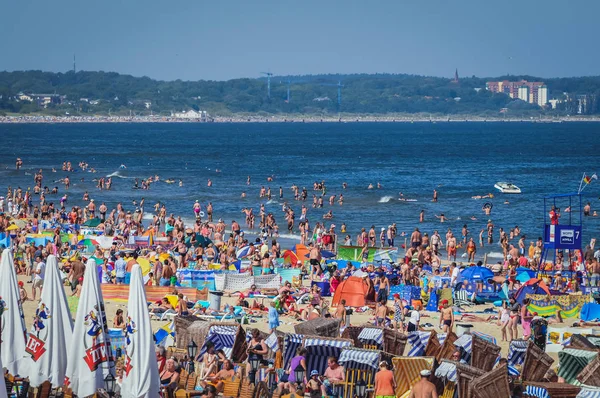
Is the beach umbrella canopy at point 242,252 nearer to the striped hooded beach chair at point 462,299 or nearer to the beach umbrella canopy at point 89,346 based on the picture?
the striped hooded beach chair at point 462,299

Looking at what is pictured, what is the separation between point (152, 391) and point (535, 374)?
596cm

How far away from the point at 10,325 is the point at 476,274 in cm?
1396

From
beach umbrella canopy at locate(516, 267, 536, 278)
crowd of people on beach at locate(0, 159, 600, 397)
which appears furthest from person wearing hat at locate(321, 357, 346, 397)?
beach umbrella canopy at locate(516, 267, 536, 278)

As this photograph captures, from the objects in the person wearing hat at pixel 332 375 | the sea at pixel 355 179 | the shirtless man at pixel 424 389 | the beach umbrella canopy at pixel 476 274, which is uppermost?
the shirtless man at pixel 424 389

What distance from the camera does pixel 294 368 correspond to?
14.7 metres

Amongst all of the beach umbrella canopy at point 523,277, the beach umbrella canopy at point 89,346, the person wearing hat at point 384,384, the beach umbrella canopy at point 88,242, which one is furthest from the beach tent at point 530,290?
the beach umbrella canopy at point 88,242

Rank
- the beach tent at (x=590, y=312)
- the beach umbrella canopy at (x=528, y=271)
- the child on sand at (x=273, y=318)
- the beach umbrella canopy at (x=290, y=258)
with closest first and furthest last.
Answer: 1. the child on sand at (x=273, y=318)
2. the beach tent at (x=590, y=312)
3. the beach umbrella canopy at (x=528, y=271)
4. the beach umbrella canopy at (x=290, y=258)

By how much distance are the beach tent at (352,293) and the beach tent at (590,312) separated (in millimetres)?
5003

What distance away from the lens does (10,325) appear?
13.3 m

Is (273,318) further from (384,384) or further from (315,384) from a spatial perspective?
(384,384)

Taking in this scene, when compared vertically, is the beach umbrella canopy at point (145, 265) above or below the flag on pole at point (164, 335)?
below

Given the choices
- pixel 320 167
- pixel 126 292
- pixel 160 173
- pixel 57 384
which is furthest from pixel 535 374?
pixel 320 167

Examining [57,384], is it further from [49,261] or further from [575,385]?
[575,385]

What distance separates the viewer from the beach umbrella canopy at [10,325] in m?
13.3
